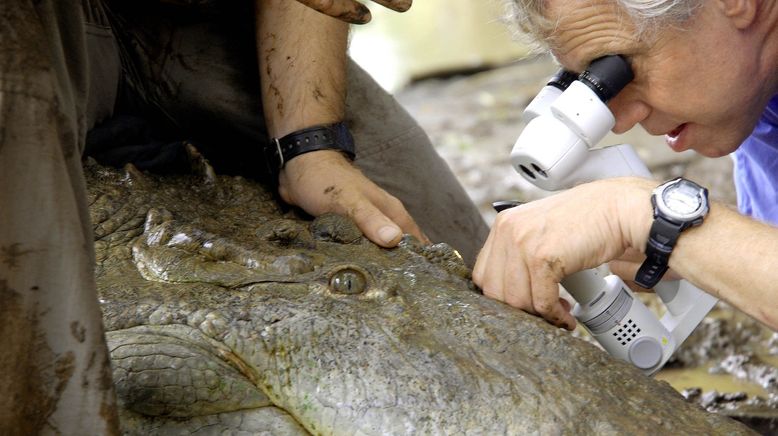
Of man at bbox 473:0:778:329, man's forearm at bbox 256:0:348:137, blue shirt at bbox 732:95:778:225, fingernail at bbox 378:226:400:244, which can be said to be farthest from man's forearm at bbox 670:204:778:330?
man's forearm at bbox 256:0:348:137

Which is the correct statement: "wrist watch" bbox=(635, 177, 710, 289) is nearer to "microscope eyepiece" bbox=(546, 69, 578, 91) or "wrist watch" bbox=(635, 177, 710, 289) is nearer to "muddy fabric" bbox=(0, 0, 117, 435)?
"microscope eyepiece" bbox=(546, 69, 578, 91)

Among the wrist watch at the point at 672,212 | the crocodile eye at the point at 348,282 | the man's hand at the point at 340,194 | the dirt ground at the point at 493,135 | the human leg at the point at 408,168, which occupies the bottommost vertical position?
the dirt ground at the point at 493,135

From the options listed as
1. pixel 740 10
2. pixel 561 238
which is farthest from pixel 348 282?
pixel 740 10

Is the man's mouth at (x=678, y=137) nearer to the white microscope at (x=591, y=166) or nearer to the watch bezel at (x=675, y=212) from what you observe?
the white microscope at (x=591, y=166)

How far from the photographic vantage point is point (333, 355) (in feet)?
6.18

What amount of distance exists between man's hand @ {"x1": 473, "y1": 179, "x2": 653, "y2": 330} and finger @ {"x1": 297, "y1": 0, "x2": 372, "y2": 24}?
1.95ft

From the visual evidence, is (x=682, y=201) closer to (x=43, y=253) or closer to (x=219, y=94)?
(x=43, y=253)

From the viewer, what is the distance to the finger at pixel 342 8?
67.7 inches

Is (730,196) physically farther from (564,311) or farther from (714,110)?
(564,311)

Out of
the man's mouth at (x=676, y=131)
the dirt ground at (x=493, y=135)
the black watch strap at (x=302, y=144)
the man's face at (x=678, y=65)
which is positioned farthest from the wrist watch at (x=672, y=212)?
the dirt ground at (x=493, y=135)

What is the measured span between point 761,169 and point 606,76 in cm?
99

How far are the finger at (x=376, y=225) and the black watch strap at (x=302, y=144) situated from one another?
0.31m

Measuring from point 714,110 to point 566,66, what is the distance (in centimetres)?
36

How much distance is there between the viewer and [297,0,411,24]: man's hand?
172 cm
